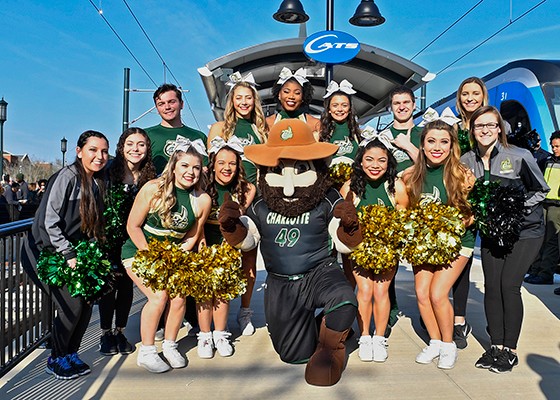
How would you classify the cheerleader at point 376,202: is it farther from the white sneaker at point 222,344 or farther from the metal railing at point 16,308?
the metal railing at point 16,308

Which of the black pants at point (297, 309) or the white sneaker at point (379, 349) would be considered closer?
the black pants at point (297, 309)

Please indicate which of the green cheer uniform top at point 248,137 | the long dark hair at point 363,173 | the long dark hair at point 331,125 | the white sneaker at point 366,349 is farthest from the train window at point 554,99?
the white sneaker at point 366,349

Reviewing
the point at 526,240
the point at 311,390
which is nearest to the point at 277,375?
the point at 311,390

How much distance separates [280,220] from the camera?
3834 millimetres

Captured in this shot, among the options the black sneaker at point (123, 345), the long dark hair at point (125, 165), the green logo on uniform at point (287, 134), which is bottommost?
the black sneaker at point (123, 345)

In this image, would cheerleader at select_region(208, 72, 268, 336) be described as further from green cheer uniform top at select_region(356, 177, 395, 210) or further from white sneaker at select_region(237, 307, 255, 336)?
green cheer uniform top at select_region(356, 177, 395, 210)

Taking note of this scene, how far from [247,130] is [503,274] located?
2.40 meters

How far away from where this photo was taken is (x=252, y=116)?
470 cm

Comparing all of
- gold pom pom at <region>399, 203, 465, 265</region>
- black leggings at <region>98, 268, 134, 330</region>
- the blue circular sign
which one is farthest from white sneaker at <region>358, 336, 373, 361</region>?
the blue circular sign

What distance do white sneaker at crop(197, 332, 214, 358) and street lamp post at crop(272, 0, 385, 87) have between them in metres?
5.04

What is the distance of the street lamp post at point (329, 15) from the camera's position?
7883 mm

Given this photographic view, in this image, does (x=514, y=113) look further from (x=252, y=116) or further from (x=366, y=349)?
(x=366, y=349)

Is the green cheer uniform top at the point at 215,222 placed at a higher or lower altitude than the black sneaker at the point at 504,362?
higher

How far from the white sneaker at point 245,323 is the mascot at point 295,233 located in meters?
0.71
